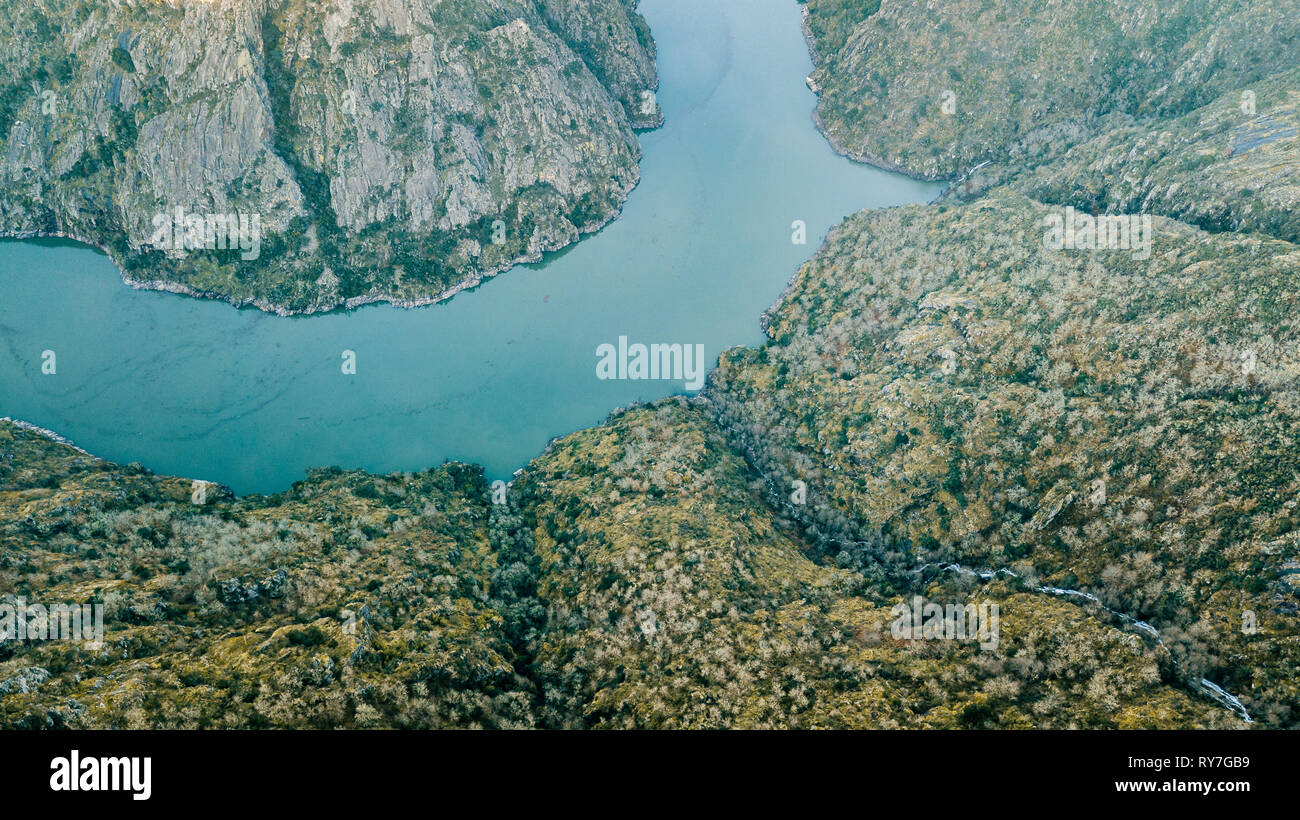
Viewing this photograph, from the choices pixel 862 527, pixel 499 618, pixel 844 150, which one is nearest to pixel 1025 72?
pixel 844 150

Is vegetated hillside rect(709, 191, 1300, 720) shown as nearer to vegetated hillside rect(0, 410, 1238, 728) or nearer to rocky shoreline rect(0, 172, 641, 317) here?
vegetated hillside rect(0, 410, 1238, 728)

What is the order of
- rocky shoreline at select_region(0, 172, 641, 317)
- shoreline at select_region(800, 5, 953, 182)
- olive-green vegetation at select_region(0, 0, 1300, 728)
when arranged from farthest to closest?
shoreline at select_region(800, 5, 953, 182), rocky shoreline at select_region(0, 172, 641, 317), olive-green vegetation at select_region(0, 0, 1300, 728)

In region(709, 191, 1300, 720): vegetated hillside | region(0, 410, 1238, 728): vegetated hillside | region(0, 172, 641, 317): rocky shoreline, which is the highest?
region(0, 172, 641, 317): rocky shoreline

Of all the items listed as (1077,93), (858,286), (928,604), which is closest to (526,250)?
(858,286)

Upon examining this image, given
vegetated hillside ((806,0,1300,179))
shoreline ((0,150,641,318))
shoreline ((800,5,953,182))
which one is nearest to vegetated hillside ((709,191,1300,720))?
shoreline ((800,5,953,182))

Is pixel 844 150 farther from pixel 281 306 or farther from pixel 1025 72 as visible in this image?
pixel 281 306

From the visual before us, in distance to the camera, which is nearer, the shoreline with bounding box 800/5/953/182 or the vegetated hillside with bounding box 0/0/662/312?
the vegetated hillside with bounding box 0/0/662/312

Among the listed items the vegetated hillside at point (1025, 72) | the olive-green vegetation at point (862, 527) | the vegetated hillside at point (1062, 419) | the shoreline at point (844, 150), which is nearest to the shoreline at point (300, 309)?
the olive-green vegetation at point (862, 527)
